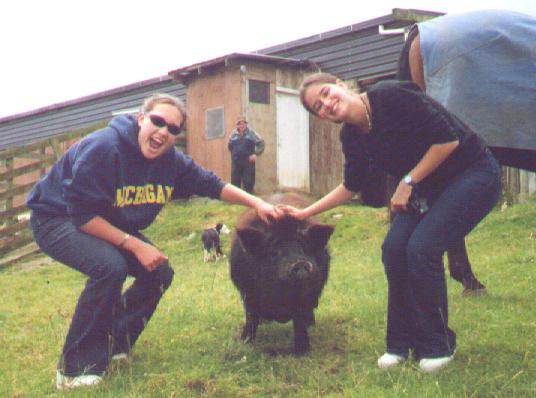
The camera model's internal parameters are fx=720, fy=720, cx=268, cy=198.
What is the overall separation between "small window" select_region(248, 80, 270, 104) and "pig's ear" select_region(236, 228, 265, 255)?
13.2m

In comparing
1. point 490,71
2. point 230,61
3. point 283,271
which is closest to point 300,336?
point 283,271

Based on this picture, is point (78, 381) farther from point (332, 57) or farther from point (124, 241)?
point (332, 57)

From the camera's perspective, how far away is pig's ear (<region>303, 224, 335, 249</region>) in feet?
17.3

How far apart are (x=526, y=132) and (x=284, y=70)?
14164 mm

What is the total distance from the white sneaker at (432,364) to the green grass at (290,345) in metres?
0.05

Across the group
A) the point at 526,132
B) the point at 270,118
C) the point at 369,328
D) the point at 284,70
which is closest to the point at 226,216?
the point at 270,118

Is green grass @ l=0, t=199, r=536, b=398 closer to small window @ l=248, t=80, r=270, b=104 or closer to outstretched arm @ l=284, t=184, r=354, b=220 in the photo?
outstretched arm @ l=284, t=184, r=354, b=220

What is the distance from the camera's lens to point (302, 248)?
531 centimetres

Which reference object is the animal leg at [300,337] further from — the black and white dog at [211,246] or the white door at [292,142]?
the white door at [292,142]

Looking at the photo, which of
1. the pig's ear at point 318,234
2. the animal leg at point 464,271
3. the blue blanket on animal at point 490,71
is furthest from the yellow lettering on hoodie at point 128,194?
the animal leg at point 464,271

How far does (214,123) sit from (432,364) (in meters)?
15.0

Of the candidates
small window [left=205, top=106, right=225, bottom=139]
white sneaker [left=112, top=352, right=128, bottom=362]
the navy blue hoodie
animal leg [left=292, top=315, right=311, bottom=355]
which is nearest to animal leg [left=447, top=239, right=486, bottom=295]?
animal leg [left=292, top=315, right=311, bottom=355]

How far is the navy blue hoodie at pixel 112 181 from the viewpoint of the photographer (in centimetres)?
441

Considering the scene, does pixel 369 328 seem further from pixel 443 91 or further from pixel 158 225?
pixel 158 225
